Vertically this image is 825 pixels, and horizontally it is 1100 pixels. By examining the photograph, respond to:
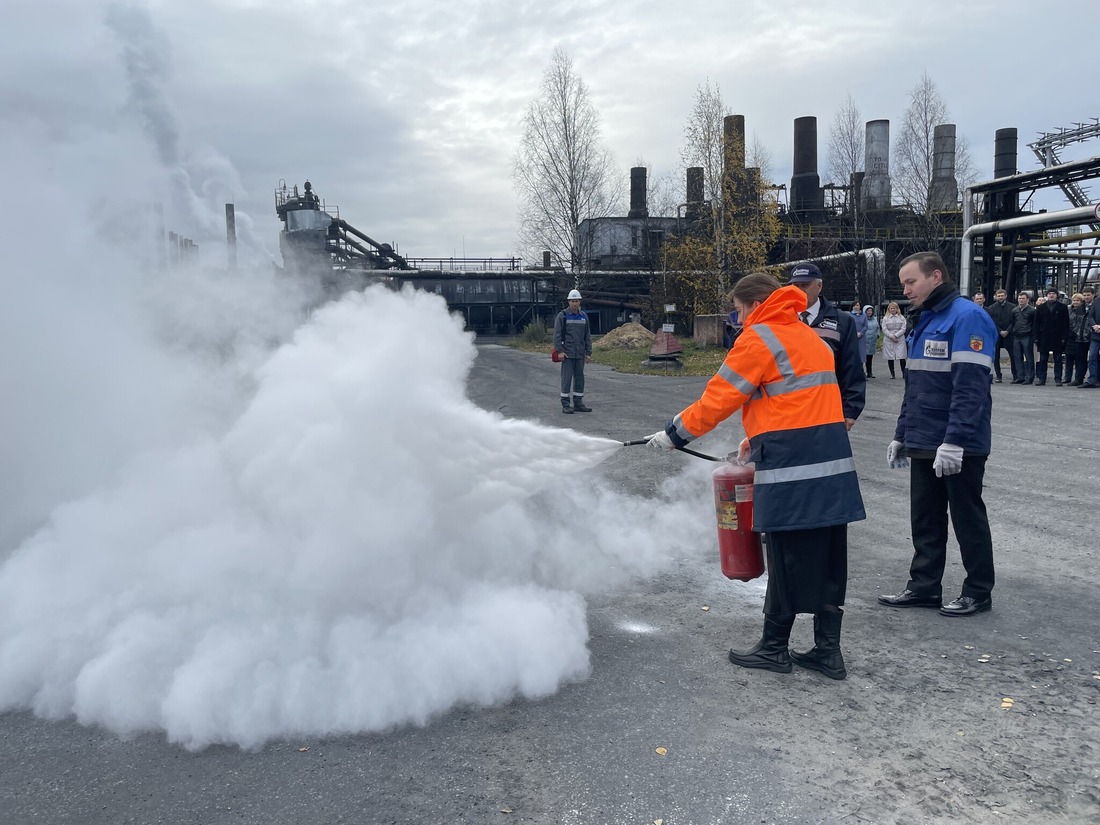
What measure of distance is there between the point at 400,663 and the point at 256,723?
2.20 feet

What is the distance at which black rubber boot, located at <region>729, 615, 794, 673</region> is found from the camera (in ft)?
12.7

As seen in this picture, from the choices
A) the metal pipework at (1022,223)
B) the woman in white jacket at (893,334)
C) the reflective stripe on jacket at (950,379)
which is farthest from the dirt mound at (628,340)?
the reflective stripe on jacket at (950,379)

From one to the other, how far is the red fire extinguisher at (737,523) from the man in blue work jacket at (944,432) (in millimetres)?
1217

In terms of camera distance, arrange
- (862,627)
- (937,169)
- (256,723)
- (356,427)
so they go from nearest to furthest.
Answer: (256,723) → (356,427) → (862,627) → (937,169)

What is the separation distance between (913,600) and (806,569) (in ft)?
4.51

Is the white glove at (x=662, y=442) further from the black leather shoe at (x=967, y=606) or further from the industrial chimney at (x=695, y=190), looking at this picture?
the industrial chimney at (x=695, y=190)

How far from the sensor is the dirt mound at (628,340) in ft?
95.9

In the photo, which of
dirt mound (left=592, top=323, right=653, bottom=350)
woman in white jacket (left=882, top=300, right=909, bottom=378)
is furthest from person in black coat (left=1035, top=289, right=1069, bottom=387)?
dirt mound (left=592, top=323, right=653, bottom=350)

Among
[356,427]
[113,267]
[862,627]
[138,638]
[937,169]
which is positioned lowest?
[862,627]

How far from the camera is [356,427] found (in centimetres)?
404

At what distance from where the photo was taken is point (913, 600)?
15.4ft

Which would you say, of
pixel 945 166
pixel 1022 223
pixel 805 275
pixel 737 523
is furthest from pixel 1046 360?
pixel 945 166

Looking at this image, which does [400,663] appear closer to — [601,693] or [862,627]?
[601,693]

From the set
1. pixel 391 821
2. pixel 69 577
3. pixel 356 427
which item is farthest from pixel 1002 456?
pixel 69 577
